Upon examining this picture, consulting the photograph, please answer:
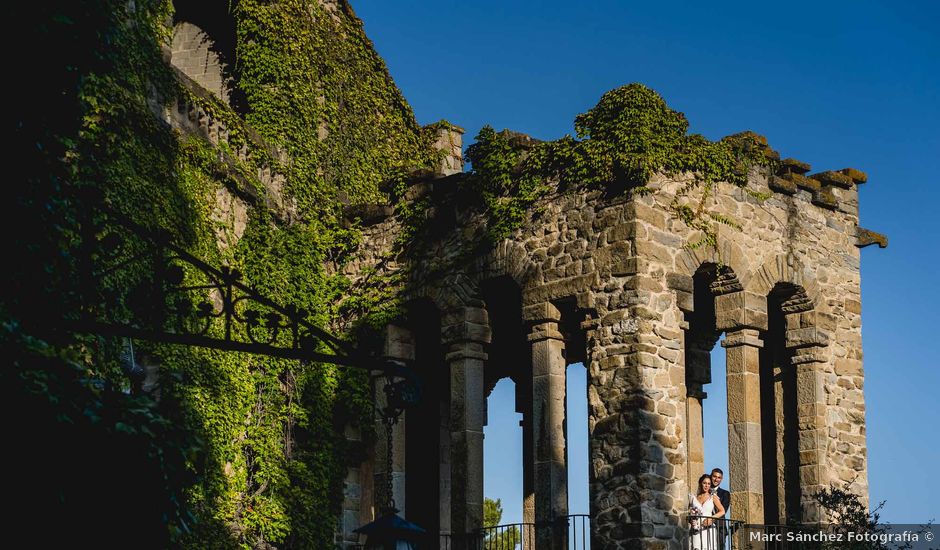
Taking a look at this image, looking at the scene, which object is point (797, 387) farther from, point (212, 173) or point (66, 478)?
point (66, 478)

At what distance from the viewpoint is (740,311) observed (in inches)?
670

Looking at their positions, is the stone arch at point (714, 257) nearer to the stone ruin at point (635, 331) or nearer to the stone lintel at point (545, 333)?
the stone ruin at point (635, 331)

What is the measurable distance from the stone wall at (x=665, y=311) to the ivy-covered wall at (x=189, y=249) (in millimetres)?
1562

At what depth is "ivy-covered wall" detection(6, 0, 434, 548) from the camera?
25.5 ft

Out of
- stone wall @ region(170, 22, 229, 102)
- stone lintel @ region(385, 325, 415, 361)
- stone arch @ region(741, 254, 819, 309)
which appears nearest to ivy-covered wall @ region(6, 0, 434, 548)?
stone wall @ region(170, 22, 229, 102)

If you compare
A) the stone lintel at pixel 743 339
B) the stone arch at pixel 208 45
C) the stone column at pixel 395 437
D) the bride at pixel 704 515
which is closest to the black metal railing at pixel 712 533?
the bride at pixel 704 515

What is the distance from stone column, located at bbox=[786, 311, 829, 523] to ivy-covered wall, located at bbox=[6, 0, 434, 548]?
18.0 feet

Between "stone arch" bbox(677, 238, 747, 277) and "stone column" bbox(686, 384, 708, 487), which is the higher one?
"stone arch" bbox(677, 238, 747, 277)

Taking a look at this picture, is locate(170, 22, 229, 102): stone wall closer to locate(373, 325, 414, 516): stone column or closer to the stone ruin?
the stone ruin

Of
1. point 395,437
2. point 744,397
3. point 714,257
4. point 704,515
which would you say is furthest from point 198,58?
point 704,515

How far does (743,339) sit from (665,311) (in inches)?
64.5

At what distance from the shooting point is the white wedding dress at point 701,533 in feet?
51.9

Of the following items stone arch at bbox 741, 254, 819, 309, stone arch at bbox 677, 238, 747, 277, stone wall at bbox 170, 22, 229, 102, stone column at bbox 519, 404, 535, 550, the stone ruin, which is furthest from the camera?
stone column at bbox 519, 404, 535, 550

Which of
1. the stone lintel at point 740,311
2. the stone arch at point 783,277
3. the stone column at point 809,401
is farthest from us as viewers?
the stone column at point 809,401
